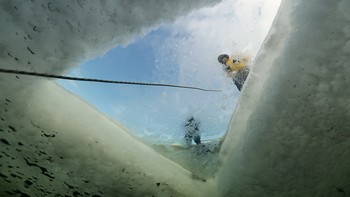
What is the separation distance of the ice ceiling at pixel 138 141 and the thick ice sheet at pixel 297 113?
0.01 meters

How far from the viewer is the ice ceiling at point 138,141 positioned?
95.3 inches

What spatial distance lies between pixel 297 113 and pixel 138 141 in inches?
80.8

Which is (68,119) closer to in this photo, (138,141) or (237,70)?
(138,141)

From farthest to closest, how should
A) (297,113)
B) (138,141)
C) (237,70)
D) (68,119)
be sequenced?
(237,70), (138,141), (68,119), (297,113)

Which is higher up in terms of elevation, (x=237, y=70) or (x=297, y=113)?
(x=237, y=70)

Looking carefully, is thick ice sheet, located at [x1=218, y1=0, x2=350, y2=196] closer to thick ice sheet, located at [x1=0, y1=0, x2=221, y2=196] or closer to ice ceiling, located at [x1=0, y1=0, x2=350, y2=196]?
ice ceiling, located at [x1=0, y1=0, x2=350, y2=196]

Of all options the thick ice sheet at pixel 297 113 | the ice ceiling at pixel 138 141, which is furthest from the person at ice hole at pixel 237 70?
the thick ice sheet at pixel 297 113

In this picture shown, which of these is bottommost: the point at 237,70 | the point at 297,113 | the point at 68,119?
the point at 297,113

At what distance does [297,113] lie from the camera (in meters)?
2.83

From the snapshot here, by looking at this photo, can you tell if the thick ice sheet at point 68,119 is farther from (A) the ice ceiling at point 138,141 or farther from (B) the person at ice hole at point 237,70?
(B) the person at ice hole at point 237,70

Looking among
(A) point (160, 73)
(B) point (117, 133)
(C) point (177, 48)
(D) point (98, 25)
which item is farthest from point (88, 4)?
(A) point (160, 73)

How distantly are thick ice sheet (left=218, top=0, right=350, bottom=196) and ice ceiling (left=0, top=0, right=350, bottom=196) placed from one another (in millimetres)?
10

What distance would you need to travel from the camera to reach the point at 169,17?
2604mm

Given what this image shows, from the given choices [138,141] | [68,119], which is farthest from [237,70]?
[68,119]
